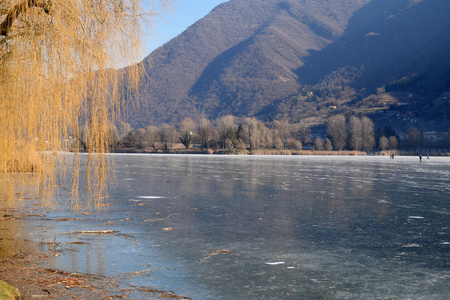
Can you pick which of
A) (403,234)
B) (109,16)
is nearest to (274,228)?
(403,234)

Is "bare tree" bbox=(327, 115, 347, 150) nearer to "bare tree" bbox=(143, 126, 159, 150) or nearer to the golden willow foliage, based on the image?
"bare tree" bbox=(143, 126, 159, 150)

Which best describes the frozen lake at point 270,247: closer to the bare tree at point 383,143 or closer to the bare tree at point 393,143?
the bare tree at point 383,143

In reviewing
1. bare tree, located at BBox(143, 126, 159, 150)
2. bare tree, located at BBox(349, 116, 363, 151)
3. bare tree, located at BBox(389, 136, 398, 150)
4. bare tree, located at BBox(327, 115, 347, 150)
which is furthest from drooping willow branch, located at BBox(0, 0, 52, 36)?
bare tree, located at BBox(389, 136, 398, 150)

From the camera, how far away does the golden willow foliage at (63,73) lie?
756 centimetres

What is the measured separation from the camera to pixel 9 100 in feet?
26.9

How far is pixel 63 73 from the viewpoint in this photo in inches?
313

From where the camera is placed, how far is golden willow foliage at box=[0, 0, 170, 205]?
298 inches

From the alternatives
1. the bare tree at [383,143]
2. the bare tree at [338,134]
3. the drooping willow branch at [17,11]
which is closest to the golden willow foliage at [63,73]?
the drooping willow branch at [17,11]

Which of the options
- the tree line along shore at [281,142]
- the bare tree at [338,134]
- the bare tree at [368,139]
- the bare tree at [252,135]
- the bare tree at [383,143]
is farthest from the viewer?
the bare tree at [338,134]

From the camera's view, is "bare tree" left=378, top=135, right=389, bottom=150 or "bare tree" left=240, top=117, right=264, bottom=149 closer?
"bare tree" left=240, top=117, right=264, bottom=149

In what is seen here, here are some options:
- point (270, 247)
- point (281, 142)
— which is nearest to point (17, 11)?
point (270, 247)

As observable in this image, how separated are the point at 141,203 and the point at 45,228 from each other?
508 centimetres

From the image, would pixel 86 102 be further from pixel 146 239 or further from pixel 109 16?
pixel 146 239

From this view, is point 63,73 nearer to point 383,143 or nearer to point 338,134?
point 383,143
